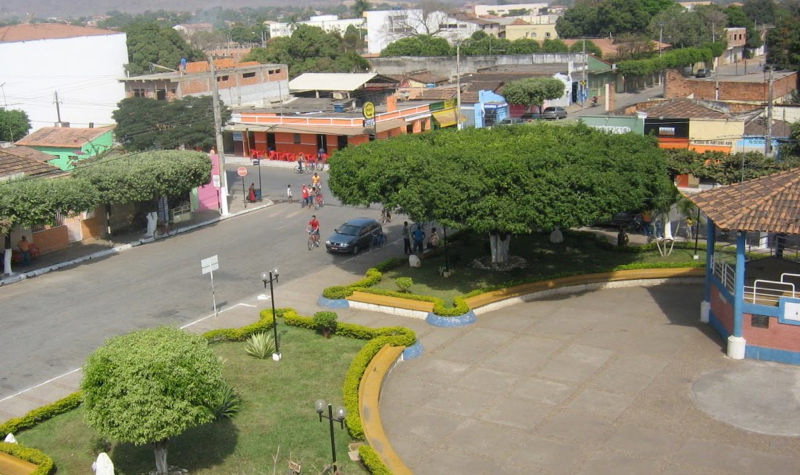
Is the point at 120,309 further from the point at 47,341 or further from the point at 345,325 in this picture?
the point at 345,325

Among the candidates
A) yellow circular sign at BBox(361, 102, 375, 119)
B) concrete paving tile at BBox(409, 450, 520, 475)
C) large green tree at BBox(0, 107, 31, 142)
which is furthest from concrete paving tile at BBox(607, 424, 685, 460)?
large green tree at BBox(0, 107, 31, 142)

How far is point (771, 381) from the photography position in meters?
20.2

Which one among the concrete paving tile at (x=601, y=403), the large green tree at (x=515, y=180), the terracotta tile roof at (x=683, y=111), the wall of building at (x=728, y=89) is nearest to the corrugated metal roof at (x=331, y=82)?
the wall of building at (x=728, y=89)

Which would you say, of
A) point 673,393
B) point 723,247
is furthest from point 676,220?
point 673,393

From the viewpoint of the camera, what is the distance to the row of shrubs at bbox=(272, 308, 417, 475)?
16359 millimetres

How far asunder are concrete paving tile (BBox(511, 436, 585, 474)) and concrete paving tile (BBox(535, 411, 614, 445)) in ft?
0.92

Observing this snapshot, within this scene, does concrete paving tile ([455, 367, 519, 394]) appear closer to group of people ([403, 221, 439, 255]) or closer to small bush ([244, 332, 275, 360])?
small bush ([244, 332, 275, 360])

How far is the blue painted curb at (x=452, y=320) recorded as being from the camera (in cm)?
2455

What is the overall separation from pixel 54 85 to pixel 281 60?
75.9 feet

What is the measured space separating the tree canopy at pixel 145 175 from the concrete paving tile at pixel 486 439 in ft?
65.1

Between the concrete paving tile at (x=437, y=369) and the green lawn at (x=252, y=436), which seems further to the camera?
the concrete paving tile at (x=437, y=369)

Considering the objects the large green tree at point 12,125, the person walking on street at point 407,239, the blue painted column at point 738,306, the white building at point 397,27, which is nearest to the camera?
the blue painted column at point 738,306

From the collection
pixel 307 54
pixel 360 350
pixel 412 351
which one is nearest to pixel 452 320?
pixel 412 351

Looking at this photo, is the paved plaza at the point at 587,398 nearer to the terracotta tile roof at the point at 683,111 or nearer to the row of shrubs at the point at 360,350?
the row of shrubs at the point at 360,350
